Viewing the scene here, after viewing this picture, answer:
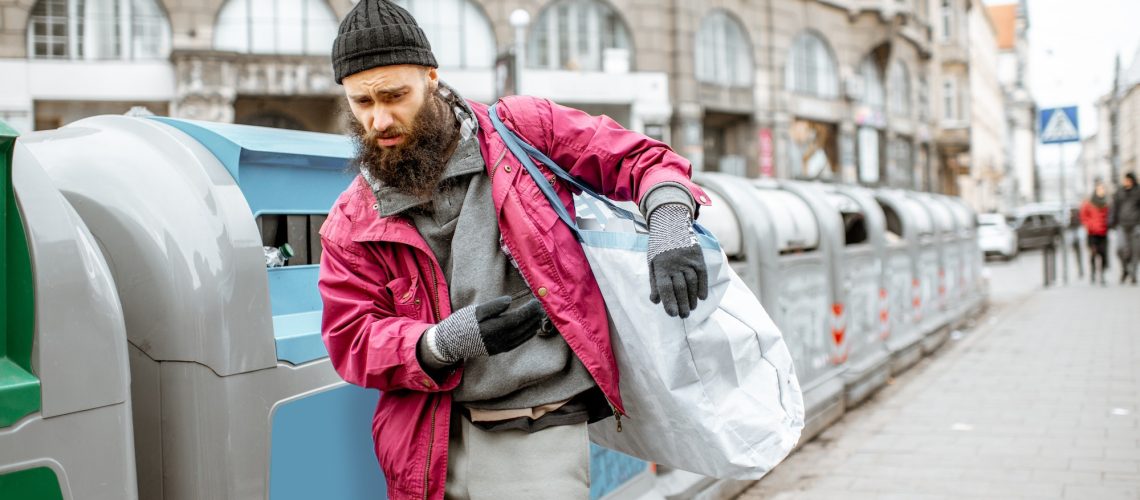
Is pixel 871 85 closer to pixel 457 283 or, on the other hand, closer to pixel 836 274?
pixel 836 274

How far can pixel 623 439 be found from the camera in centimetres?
233

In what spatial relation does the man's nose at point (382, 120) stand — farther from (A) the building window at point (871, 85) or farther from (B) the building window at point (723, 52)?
(A) the building window at point (871, 85)

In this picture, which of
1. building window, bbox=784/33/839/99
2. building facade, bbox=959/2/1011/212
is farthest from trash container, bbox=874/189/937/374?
building facade, bbox=959/2/1011/212

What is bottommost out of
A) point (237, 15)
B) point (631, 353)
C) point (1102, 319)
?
point (1102, 319)

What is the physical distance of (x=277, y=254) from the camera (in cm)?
262

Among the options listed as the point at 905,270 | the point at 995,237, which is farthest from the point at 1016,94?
the point at 905,270

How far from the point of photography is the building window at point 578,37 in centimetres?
2261

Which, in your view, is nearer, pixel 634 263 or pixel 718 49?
pixel 634 263

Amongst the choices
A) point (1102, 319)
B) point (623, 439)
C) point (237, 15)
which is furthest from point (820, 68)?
point (623, 439)

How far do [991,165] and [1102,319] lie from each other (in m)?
56.9

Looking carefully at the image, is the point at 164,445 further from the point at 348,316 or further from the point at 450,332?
the point at 450,332

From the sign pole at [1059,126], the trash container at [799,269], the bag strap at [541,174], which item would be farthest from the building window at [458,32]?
the bag strap at [541,174]

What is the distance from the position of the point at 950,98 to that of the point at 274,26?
35.7 m

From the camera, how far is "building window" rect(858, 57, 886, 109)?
3234cm
